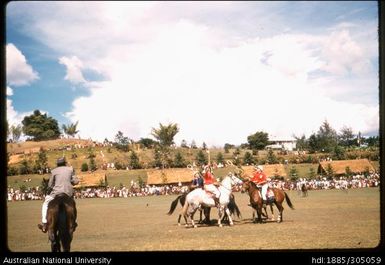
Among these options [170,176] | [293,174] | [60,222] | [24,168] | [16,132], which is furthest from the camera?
[293,174]

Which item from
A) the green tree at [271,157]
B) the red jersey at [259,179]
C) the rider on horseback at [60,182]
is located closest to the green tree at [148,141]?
the red jersey at [259,179]

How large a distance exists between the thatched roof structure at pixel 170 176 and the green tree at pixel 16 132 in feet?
44.0

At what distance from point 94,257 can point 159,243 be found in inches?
75.2

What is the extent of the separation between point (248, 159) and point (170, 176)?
8278 mm

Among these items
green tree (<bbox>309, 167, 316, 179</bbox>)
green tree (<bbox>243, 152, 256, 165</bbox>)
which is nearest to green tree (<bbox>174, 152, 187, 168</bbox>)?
green tree (<bbox>243, 152, 256, 165</bbox>)

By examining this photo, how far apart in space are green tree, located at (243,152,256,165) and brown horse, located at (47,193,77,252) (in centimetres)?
882

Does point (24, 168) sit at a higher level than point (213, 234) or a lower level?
higher

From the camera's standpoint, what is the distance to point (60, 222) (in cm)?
750

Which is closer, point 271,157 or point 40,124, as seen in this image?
point 40,124

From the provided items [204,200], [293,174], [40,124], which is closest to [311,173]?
[293,174]

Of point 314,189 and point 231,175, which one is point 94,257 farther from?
point 314,189

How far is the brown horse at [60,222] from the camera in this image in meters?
7.43

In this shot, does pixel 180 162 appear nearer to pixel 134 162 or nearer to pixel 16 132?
pixel 134 162

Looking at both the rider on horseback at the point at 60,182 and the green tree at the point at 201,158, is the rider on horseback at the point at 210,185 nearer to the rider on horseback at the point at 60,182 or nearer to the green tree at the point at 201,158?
the rider on horseback at the point at 60,182
